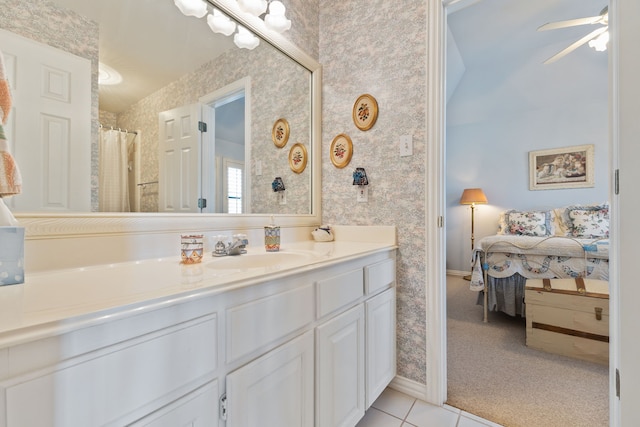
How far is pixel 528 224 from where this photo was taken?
384 centimetres

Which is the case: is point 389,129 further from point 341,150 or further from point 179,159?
point 179,159

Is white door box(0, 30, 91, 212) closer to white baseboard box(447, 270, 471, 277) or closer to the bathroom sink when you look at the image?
the bathroom sink

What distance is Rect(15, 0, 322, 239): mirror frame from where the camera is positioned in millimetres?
850

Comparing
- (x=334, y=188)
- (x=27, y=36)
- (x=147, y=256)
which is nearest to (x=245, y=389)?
(x=147, y=256)

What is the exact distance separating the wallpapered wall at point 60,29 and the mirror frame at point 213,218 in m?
0.09

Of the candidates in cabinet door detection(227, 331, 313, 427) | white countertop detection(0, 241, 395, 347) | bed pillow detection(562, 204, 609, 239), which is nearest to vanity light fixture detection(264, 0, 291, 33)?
white countertop detection(0, 241, 395, 347)

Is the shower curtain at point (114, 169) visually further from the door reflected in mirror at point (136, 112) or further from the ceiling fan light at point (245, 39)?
the ceiling fan light at point (245, 39)

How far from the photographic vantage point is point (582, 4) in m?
2.59

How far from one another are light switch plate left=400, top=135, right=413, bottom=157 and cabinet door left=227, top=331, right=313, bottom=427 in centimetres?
107

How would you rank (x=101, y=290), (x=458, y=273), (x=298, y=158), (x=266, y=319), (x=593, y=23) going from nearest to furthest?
(x=101, y=290) → (x=266, y=319) → (x=298, y=158) → (x=593, y=23) → (x=458, y=273)

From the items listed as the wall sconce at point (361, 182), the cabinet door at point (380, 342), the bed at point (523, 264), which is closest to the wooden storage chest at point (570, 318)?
the bed at point (523, 264)

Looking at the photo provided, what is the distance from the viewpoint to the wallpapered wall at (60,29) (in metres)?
0.80

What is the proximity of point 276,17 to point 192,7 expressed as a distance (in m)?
0.47

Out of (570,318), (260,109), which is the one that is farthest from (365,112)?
(570,318)
